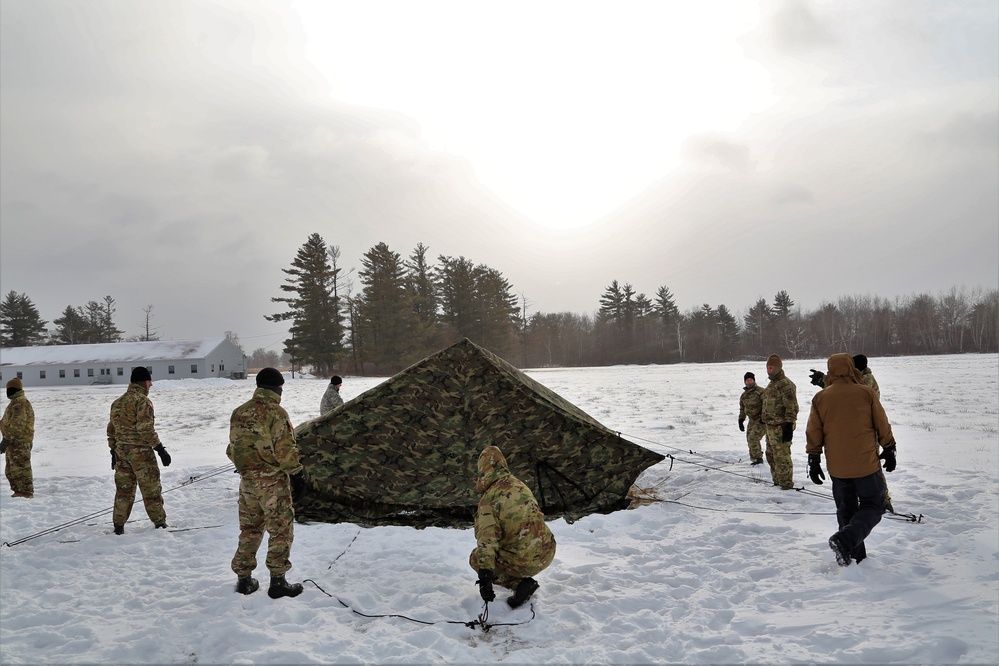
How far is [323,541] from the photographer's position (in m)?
6.24

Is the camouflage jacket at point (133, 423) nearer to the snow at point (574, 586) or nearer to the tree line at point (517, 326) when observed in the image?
the snow at point (574, 586)

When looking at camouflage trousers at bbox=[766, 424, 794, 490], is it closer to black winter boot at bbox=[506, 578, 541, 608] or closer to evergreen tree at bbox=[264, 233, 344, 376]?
black winter boot at bbox=[506, 578, 541, 608]

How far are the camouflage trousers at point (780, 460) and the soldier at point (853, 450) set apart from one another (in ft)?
8.26

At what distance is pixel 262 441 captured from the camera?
4.71 m

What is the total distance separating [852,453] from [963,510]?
2912mm

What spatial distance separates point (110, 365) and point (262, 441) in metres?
51.8

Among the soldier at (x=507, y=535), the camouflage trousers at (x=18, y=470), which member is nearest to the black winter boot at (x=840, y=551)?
the soldier at (x=507, y=535)

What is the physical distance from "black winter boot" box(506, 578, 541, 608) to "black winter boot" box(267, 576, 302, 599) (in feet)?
6.17

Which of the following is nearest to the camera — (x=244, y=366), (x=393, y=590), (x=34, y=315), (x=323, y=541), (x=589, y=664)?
(x=589, y=664)

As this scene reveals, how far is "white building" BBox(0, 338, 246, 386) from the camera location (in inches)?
1795

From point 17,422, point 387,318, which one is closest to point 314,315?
point 387,318

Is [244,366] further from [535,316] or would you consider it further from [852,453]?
[852,453]

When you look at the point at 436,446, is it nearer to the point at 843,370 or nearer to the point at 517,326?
the point at 843,370

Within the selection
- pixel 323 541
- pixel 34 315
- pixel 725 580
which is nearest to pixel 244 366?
pixel 34 315
